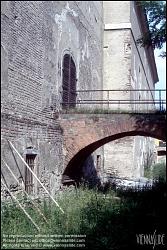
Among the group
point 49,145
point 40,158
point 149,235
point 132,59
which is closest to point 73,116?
point 49,145

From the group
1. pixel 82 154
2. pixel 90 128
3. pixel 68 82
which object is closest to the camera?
pixel 90 128

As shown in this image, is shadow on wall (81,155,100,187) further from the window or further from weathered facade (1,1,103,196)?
the window

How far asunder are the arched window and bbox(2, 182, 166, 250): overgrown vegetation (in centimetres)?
372

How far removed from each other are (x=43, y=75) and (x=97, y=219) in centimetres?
458

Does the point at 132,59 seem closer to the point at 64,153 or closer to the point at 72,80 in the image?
the point at 72,80

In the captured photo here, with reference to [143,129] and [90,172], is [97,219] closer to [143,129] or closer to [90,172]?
[143,129]

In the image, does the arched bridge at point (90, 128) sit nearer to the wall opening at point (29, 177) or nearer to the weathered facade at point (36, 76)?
the weathered facade at point (36, 76)

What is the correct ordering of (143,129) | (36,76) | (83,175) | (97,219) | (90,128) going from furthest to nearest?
(83,175)
(90,128)
(143,129)
(36,76)
(97,219)

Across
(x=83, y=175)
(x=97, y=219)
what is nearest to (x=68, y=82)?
(x=83, y=175)

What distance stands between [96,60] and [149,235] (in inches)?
497

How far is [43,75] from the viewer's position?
36.4ft

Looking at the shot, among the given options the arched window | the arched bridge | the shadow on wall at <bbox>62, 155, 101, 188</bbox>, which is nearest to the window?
the shadow on wall at <bbox>62, 155, 101, 188</bbox>

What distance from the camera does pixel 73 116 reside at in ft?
41.8

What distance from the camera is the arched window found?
44.5 feet
